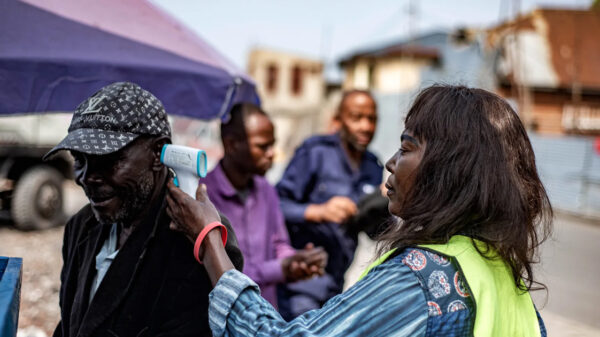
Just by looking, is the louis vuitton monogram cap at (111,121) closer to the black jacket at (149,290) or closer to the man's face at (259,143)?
the black jacket at (149,290)

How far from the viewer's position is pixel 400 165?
4.66 feet

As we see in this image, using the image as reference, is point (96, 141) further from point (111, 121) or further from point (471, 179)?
point (471, 179)

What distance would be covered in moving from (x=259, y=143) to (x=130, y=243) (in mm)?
1456

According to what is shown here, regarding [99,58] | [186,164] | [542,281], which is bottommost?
[542,281]

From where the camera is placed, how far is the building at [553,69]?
22328mm

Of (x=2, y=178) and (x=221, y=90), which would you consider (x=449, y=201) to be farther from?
(x=2, y=178)

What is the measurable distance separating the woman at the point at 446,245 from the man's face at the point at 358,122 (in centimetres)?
222

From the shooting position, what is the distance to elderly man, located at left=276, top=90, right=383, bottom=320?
3379 millimetres

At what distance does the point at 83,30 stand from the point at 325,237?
1.87 meters

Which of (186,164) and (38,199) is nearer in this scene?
(186,164)

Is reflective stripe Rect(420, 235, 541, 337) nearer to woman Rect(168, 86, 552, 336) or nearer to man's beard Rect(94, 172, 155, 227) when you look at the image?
woman Rect(168, 86, 552, 336)

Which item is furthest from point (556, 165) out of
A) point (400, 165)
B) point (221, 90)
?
point (400, 165)

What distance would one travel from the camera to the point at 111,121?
5.52 ft

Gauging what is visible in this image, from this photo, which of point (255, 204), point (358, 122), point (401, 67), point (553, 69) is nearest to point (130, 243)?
point (255, 204)
